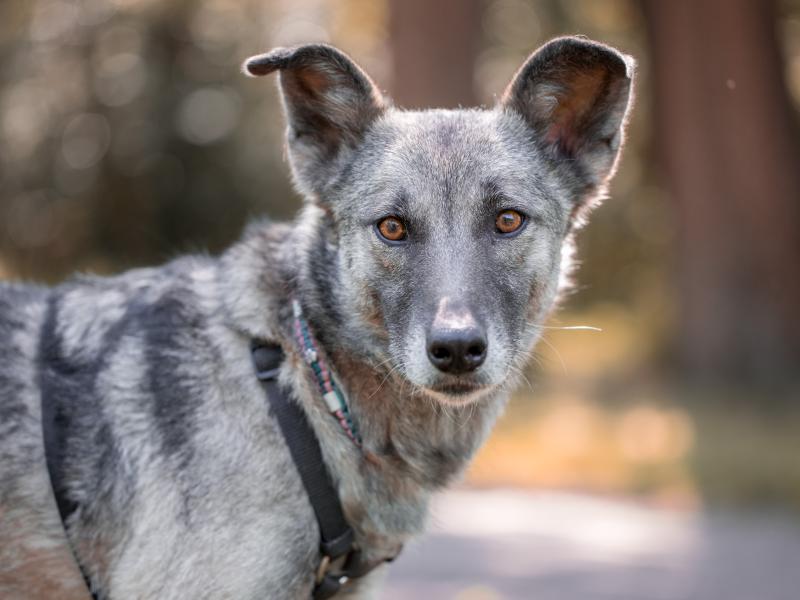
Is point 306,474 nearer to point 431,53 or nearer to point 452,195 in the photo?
point 452,195

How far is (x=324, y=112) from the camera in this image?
352cm

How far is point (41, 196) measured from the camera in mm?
15945

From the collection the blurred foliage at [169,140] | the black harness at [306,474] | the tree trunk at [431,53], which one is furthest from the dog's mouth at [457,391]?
the blurred foliage at [169,140]

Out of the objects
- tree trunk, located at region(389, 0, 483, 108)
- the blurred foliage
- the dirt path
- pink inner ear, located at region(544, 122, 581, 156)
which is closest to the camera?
pink inner ear, located at region(544, 122, 581, 156)

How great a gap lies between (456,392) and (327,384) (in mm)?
446

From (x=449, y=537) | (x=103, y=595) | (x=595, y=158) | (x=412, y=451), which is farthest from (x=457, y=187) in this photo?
(x=449, y=537)

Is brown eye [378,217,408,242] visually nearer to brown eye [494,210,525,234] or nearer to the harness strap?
brown eye [494,210,525,234]

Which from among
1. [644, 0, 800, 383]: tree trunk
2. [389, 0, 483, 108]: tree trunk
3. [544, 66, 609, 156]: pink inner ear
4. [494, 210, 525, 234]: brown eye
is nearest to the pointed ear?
[544, 66, 609, 156]: pink inner ear

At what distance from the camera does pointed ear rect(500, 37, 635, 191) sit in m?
3.45

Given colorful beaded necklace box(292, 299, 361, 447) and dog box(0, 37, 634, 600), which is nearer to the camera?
dog box(0, 37, 634, 600)

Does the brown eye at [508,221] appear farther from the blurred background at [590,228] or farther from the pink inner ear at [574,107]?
the blurred background at [590,228]

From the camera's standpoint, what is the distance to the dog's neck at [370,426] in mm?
3164

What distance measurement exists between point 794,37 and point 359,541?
49.1ft

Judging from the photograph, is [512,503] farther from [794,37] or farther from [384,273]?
[794,37]
